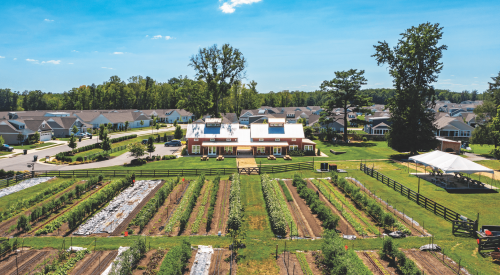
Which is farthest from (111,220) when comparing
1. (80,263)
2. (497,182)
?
(497,182)

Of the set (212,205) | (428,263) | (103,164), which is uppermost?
(103,164)

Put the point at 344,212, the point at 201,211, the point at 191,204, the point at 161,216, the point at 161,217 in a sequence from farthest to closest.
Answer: the point at 191,204, the point at 201,211, the point at 344,212, the point at 161,216, the point at 161,217

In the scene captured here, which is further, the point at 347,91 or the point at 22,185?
the point at 347,91

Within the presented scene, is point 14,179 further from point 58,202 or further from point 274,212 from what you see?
point 274,212

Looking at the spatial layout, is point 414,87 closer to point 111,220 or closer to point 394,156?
point 394,156

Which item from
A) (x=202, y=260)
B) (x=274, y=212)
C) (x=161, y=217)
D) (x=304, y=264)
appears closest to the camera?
(x=304, y=264)

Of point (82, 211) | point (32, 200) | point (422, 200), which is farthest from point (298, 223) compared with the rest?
point (32, 200)
